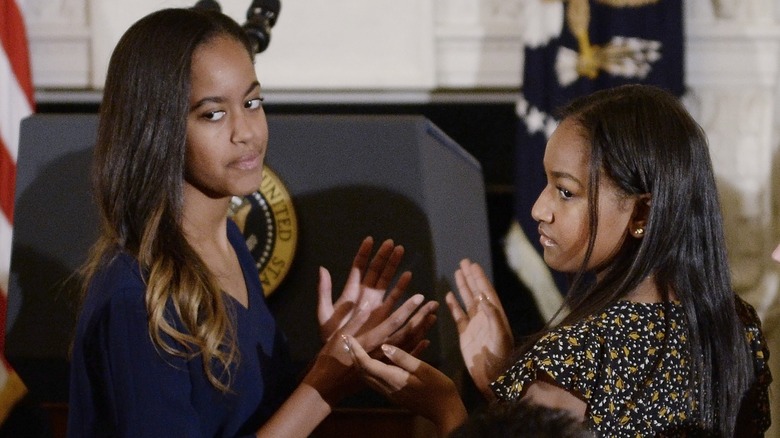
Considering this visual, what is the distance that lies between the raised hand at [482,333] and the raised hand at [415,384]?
7 cm

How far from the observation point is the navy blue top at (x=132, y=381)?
1451 mm

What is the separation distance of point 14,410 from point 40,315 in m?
1.23

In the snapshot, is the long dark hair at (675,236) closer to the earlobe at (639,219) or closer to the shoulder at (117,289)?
the earlobe at (639,219)

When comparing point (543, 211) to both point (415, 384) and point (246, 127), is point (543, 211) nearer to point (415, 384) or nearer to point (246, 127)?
point (415, 384)

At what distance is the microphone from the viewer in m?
2.17

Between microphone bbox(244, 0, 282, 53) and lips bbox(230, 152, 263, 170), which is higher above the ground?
microphone bbox(244, 0, 282, 53)

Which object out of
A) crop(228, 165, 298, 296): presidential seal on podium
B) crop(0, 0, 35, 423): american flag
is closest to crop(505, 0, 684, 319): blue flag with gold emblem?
crop(228, 165, 298, 296): presidential seal on podium

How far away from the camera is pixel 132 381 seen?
145cm

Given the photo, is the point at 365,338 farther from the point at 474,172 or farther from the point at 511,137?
the point at 511,137

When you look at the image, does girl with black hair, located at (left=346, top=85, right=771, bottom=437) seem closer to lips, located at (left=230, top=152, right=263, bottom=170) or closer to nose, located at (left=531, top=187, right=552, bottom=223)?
nose, located at (left=531, top=187, right=552, bottom=223)

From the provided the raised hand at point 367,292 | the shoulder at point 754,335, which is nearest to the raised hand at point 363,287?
the raised hand at point 367,292

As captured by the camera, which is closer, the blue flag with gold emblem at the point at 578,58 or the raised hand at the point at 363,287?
the raised hand at the point at 363,287

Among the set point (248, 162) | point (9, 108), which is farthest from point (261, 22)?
point (9, 108)

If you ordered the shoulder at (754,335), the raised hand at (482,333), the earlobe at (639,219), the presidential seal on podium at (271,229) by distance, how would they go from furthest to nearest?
the presidential seal on podium at (271,229)
the raised hand at (482,333)
the shoulder at (754,335)
the earlobe at (639,219)
